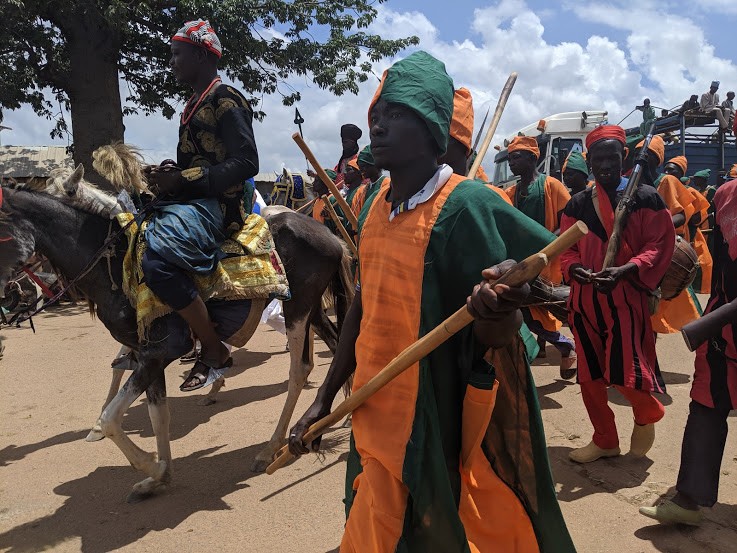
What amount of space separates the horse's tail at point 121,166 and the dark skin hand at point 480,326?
251cm

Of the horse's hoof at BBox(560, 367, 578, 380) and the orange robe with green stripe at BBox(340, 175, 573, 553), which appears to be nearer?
the orange robe with green stripe at BBox(340, 175, 573, 553)

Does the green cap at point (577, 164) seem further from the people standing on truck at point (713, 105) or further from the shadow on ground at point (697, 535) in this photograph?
the people standing on truck at point (713, 105)

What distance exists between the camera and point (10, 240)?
12.7 feet

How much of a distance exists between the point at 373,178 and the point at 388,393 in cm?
460

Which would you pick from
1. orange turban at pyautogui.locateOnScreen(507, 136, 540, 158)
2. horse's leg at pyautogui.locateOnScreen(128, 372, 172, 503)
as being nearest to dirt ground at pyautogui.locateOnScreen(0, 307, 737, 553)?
horse's leg at pyautogui.locateOnScreen(128, 372, 172, 503)

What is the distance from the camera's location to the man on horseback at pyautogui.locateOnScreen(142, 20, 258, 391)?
12.3 feet

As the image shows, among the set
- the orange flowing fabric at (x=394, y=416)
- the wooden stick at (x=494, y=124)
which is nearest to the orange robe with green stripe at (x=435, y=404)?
the orange flowing fabric at (x=394, y=416)

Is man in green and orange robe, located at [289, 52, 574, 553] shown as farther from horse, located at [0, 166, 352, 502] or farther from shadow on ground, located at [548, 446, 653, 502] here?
horse, located at [0, 166, 352, 502]

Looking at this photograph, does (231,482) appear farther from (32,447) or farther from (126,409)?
(32,447)

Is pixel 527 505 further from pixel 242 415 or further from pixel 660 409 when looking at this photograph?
pixel 242 415

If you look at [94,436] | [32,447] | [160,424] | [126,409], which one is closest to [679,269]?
[160,424]

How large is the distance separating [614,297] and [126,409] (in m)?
3.24

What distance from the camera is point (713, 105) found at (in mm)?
11906

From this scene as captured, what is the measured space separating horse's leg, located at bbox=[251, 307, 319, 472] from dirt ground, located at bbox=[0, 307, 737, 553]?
11.3 inches
